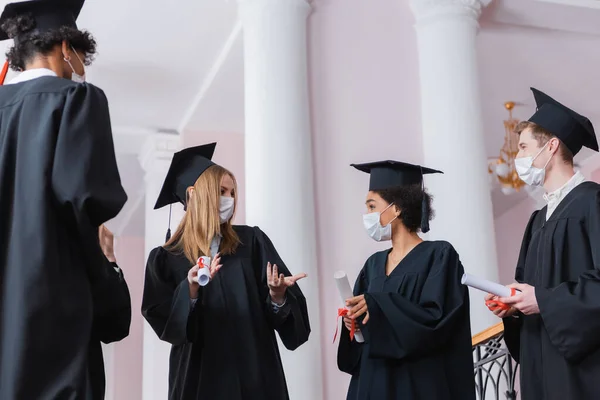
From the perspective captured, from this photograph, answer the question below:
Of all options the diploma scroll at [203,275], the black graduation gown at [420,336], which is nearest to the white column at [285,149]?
the black graduation gown at [420,336]

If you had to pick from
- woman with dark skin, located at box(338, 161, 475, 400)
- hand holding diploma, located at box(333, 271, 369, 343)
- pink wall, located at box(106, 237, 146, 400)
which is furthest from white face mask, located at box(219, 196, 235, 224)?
pink wall, located at box(106, 237, 146, 400)

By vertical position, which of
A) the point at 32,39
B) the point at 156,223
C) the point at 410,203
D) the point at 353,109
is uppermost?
the point at 353,109

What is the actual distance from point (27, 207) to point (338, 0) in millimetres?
4769

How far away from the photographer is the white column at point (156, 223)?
31.7ft

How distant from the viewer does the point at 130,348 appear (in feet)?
43.0

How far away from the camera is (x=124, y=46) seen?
8.09 meters

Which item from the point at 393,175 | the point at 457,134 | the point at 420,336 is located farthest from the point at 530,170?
the point at 457,134

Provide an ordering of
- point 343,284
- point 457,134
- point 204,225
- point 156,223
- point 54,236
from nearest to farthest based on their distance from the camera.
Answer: point 54,236 → point 343,284 → point 204,225 → point 457,134 → point 156,223

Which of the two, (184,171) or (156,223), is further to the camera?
(156,223)

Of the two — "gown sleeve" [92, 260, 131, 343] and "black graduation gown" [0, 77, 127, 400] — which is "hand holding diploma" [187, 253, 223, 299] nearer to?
"gown sleeve" [92, 260, 131, 343]

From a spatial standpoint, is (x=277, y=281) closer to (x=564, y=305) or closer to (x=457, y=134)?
(x=564, y=305)

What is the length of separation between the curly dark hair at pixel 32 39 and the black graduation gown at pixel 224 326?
1235 mm

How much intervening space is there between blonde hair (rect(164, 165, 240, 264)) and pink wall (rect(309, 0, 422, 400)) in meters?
2.23

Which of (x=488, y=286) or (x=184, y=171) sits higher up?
(x=184, y=171)
